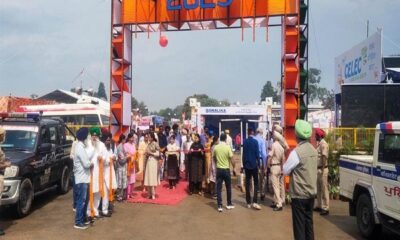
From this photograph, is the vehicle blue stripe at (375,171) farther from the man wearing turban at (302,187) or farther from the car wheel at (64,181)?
the car wheel at (64,181)

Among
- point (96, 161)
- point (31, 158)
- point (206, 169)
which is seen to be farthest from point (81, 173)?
point (206, 169)

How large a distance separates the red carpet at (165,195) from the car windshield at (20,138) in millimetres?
2806

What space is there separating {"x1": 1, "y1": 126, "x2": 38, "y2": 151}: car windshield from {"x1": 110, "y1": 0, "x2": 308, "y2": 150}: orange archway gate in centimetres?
410

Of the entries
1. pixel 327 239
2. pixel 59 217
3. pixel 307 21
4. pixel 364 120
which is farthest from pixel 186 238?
pixel 364 120

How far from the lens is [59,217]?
9.13m

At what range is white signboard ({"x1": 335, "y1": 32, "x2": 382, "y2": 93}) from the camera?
18953 mm

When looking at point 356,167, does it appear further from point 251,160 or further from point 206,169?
point 206,169

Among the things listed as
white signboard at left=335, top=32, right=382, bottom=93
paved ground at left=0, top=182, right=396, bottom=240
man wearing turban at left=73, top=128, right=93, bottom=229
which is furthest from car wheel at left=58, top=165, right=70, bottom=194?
white signboard at left=335, top=32, right=382, bottom=93

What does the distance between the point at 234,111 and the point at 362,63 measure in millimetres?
9461

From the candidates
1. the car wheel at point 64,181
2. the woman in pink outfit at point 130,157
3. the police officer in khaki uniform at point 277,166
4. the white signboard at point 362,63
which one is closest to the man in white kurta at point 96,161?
the woman in pink outfit at point 130,157

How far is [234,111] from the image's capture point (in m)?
28.4

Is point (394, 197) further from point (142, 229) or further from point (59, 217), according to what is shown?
point (59, 217)

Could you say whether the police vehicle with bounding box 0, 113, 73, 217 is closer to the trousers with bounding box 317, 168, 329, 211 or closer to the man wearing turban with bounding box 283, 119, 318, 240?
the man wearing turban with bounding box 283, 119, 318, 240

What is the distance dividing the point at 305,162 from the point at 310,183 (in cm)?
29
